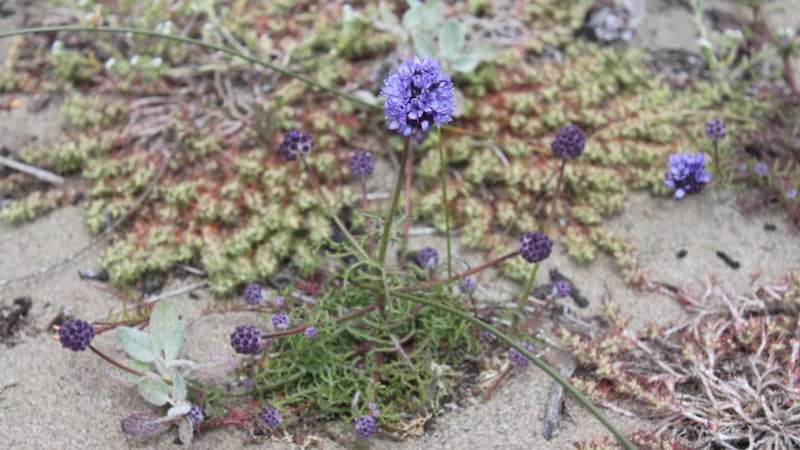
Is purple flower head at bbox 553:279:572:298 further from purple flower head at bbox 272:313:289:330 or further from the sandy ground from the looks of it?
purple flower head at bbox 272:313:289:330

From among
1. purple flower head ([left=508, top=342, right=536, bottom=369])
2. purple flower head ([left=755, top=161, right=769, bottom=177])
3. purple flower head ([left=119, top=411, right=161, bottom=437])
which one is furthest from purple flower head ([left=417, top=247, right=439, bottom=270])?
purple flower head ([left=755, top=161, right=769, bottom=177])

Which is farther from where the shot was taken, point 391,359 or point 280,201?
point 280,201

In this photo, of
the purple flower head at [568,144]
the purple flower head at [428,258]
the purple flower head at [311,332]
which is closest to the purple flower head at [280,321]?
the purple flower head at [311,332]

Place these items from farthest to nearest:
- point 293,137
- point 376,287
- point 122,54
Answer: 1. point 122,54
2. point 293,137
3. point 376,287

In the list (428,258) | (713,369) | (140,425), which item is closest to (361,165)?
(428,258)

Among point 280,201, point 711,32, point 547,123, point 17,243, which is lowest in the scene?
point 17,243

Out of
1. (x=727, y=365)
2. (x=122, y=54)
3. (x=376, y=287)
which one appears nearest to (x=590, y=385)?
(x=727, y=365)

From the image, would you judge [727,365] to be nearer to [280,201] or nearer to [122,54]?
[280,201]
